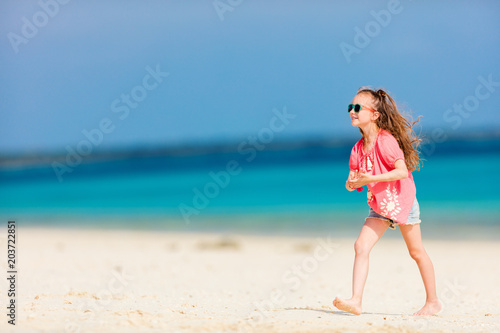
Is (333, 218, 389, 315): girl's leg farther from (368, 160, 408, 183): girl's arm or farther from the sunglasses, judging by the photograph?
the sunglasses

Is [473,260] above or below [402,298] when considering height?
above

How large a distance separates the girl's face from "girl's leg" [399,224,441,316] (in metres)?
0.83

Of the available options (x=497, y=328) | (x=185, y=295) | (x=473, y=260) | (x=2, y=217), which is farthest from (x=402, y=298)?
(x=2, y=217)

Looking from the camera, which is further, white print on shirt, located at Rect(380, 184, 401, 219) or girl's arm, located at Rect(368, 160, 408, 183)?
white print on shirt, located at Rect(380, 184, 401, 219)

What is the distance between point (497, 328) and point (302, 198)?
15930 millimetres

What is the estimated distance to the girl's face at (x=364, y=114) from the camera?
4.38 meters

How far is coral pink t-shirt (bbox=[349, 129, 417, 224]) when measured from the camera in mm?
4285

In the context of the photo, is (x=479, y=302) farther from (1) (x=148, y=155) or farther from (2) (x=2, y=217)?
(1) (x=148, y=155)

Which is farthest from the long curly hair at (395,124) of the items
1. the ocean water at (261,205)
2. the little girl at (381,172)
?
the ocean water at (261,205)

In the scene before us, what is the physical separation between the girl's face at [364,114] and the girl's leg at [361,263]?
725 millimetres

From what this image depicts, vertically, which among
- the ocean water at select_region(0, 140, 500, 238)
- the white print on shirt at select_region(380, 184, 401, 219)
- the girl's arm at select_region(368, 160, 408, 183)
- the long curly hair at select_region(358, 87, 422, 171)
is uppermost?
the ocean water at select_region(0, 140, 500, 238)

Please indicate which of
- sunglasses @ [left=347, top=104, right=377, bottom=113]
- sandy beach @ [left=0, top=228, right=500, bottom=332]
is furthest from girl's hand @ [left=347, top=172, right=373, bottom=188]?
sandy beach @ [left=0, top=228, right=500, bottom=332]

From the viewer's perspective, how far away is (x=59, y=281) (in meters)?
6.07

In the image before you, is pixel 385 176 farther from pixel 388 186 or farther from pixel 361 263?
pixel 361 263
